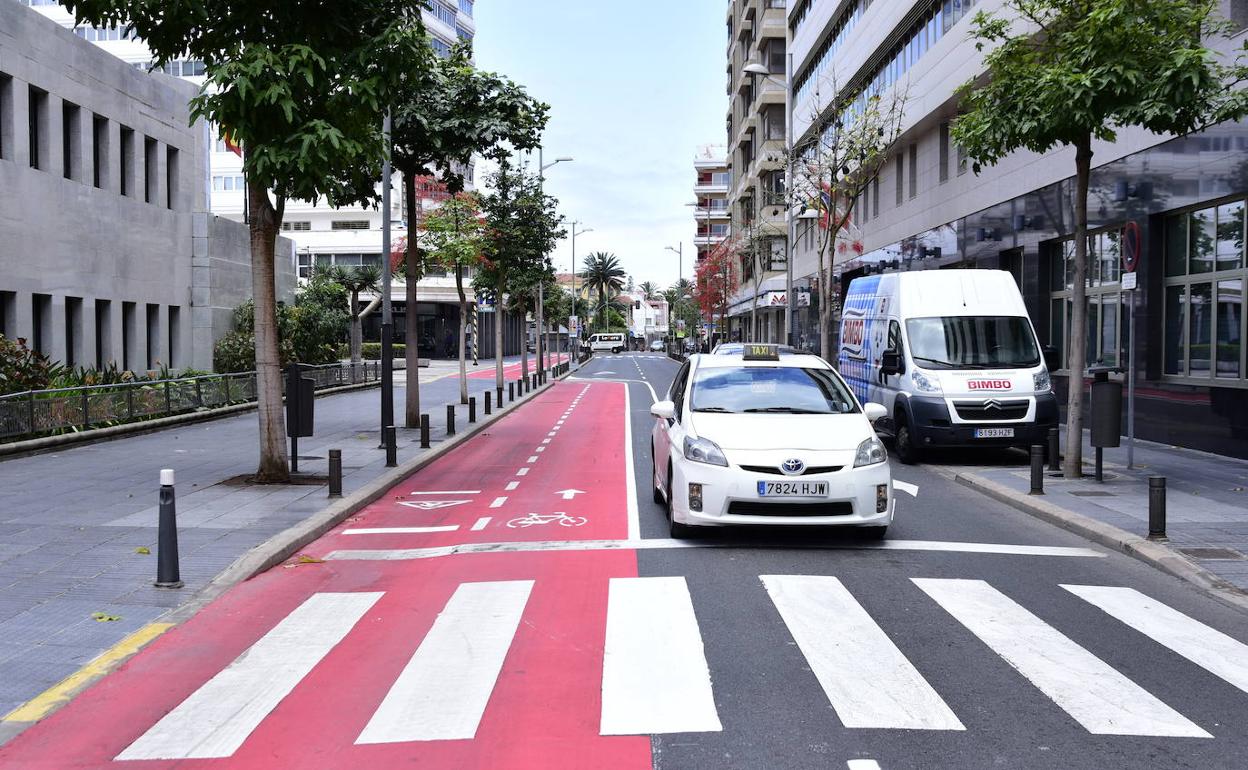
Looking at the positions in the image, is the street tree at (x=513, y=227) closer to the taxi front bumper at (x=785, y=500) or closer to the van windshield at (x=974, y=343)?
the van windshield at (x=974, y=343)

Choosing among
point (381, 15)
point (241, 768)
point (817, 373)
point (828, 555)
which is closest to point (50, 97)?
point (381, 15)

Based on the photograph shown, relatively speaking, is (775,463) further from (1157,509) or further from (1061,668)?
(1157,509)

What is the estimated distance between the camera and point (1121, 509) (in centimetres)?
1122

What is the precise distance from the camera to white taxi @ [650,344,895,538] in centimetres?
884

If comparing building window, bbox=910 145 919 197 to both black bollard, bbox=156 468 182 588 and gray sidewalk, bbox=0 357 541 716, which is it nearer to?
gray sidewalk, bbox=0 357 541 716

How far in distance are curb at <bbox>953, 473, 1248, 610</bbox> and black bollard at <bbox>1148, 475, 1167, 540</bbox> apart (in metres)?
0.12

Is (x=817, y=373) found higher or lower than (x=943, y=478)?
higher

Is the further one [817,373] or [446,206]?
[446,206]

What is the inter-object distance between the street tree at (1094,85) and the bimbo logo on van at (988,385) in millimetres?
1934

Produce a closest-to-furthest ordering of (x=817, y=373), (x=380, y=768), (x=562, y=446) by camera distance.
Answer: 1. (x=380, y=768)
2. (x=817, y=373)
3. (x=562, y=446)

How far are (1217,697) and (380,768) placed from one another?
13.7ft

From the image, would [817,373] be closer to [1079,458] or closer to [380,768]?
[1079,458]

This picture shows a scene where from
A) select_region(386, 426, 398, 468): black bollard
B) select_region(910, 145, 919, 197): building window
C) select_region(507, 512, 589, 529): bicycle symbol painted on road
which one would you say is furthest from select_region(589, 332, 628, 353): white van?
select_region(507, 512, 589, 529): bicycle symbol painted on road

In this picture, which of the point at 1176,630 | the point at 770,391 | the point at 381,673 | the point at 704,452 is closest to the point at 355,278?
the point at 770,391
